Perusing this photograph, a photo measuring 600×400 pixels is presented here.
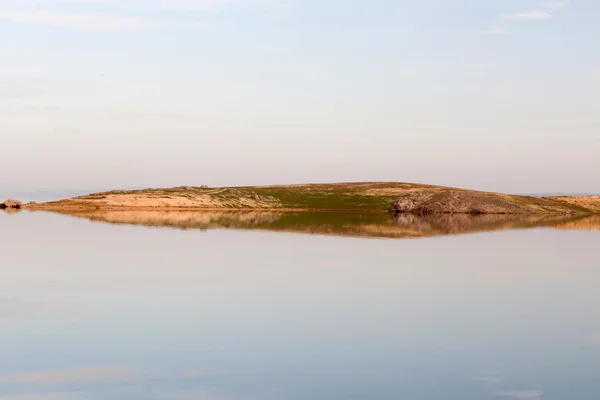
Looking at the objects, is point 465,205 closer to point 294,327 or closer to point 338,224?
point 338,224

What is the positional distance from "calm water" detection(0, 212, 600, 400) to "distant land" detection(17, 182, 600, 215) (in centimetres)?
8440

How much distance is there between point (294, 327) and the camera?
65.7 ft

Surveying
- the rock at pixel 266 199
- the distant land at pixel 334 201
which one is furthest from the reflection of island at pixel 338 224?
the rock at pixel 266 199

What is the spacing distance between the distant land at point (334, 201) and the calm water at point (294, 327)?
277ft

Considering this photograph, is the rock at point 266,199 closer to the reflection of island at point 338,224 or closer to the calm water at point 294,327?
the reflection of island at point 338,224

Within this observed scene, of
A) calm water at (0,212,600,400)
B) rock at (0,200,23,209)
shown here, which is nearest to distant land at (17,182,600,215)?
rock at (0,200,23,209)

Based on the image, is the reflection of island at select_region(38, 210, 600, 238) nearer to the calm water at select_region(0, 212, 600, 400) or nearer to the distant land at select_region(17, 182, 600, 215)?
the calm water at select_region(0, 212, 600, 400)

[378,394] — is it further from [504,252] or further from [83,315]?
[504,252]

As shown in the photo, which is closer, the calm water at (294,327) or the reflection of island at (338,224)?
the calm water at (294,327)

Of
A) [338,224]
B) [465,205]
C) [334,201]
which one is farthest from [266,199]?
[338,224]

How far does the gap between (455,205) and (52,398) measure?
12514 centimetres

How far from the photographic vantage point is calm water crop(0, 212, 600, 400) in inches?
576

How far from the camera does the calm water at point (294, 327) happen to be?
14.6 meters

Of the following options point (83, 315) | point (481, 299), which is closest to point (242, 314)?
point (83, 315)
